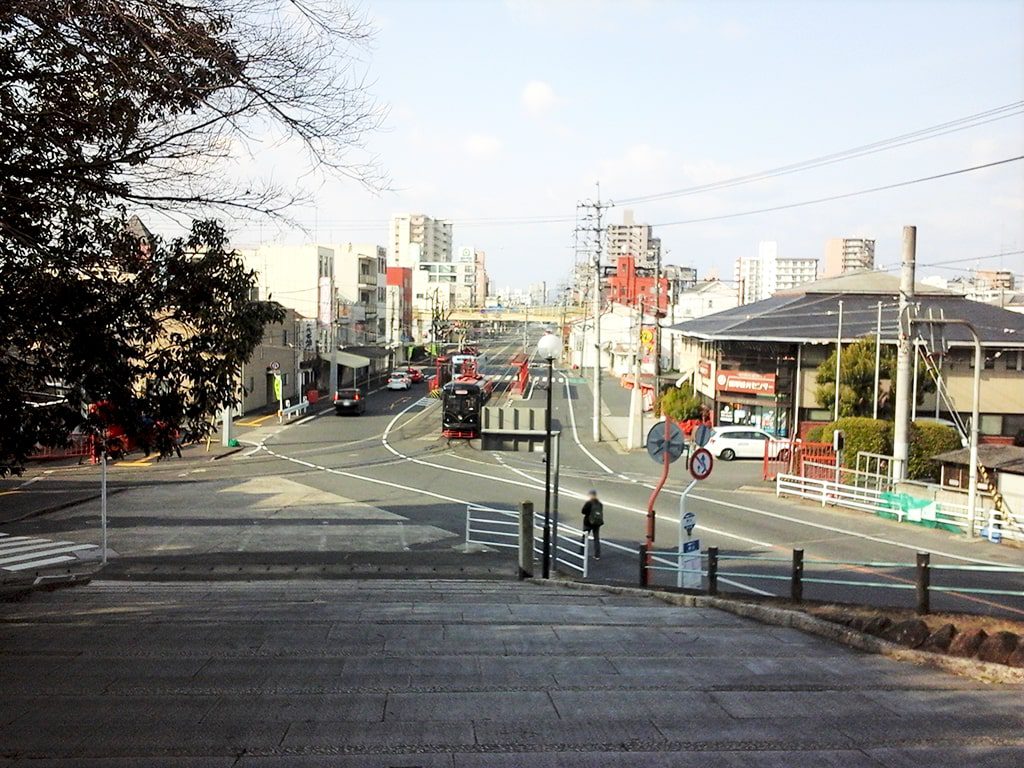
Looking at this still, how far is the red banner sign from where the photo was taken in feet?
142

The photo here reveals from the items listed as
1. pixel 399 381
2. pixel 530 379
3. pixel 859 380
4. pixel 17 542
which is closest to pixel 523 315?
pixel 530 379

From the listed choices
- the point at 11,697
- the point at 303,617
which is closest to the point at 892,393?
the point at 303,617

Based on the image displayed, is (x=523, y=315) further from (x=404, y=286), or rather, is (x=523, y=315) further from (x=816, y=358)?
(x=816, y=358)

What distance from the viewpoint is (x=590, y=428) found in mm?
52312

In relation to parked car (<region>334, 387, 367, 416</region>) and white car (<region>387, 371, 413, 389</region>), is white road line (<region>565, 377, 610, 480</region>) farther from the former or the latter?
white car (<region>387, 371, 413, 389</region>)

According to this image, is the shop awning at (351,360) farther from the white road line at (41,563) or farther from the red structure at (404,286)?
the white road line at (41,563)

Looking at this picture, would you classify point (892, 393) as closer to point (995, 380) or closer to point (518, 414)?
point (995, 380)

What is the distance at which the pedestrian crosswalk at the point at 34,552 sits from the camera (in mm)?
→ 21019

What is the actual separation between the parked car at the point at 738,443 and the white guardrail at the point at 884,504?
8542 millimetres

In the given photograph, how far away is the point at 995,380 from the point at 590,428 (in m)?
19.4

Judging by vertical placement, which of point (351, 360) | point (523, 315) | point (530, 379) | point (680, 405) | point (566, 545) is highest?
point (523, 315)

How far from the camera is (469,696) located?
777 centimetres

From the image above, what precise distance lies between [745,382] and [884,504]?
1861cm

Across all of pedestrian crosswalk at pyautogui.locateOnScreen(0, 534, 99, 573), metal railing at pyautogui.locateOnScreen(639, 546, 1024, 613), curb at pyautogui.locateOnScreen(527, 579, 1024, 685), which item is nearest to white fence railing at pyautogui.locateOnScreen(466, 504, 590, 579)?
metal railing at pyautogui.locateOnScreen(639, 546, 1024, 613)
